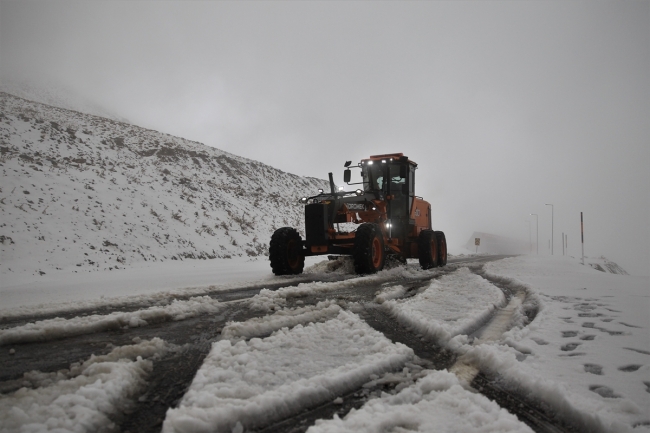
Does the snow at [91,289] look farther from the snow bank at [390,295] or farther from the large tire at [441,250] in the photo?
the large tire at [441,250]

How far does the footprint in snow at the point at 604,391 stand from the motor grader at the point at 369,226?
5.79 meters

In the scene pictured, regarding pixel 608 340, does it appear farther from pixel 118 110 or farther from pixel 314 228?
pixel 118 110

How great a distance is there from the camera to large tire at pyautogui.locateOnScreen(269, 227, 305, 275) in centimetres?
848

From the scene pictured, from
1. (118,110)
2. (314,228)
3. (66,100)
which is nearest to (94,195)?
(314,228)

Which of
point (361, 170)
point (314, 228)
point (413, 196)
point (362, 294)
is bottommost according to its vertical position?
point (362, 294)

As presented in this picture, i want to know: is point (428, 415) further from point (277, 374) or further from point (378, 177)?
point (378, 177)

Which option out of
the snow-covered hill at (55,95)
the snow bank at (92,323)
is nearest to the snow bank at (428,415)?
the snow bank at (92,323)

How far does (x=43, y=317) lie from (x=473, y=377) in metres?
4.47

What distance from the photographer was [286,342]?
2.84 m

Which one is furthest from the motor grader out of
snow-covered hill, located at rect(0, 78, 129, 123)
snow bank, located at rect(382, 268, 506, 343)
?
snow-covered hill, located at rect(0, 78, 129, 123)

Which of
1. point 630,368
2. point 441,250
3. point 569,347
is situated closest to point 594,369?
point 630,368

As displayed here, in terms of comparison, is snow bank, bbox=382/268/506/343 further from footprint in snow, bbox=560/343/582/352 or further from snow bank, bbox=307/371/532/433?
snow bank, bbox=307/371/532/433

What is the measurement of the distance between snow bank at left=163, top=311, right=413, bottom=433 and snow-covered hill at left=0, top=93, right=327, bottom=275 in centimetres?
818

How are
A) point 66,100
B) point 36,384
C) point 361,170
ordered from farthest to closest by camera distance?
point 66,100
point 361,170
point 36,384
